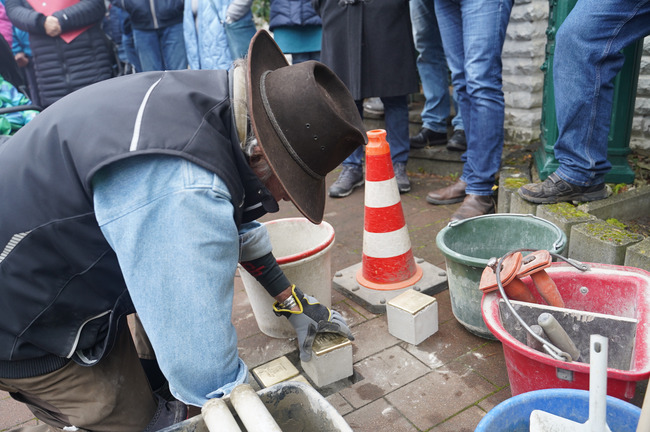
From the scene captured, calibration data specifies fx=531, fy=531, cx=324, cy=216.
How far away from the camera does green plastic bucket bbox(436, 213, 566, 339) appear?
2.39m

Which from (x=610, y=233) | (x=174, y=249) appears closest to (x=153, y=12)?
(x=610, y=233)

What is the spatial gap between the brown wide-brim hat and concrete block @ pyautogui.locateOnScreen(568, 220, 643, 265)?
1.52m

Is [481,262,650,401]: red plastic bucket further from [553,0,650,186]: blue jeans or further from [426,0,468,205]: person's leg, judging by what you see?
[426,0,468,205]: person's leg

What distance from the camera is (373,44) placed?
4.15 metres

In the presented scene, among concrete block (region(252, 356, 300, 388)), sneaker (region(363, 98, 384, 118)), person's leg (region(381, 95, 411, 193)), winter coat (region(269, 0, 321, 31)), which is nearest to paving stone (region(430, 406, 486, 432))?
concrete block (region(252, 356, 300, 388))

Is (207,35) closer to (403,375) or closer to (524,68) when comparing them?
(524,68)

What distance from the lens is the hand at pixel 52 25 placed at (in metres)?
4.93

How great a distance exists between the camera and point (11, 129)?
351 cm

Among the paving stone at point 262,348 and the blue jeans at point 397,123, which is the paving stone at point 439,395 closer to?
the paving stone at point 262,348

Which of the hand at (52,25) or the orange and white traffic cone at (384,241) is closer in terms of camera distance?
the orange and white traffic cone at (384,241)

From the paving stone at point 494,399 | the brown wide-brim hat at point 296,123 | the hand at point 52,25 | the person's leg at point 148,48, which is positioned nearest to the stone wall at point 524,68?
the paving stone at point 494,399

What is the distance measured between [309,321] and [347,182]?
2374 mm

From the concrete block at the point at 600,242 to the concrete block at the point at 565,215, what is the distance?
39 mm

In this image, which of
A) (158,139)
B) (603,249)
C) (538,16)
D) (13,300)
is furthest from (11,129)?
(538,16)
